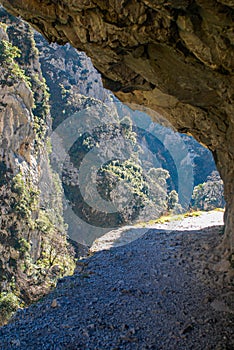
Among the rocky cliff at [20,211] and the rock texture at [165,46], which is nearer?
the rock texture at [165,46]

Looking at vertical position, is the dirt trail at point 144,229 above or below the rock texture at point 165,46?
below

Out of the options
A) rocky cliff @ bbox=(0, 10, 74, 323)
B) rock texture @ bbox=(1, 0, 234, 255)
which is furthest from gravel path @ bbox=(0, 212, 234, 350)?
rocky cliff @ bbox=(0, 10, 74, 323)

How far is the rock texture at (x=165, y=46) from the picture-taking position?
4.66 m

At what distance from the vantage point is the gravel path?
559cm

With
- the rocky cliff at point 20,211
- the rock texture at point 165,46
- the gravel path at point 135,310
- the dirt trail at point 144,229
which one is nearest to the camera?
the rock texture at point 165,46

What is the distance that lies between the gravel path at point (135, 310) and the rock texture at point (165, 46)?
1477 mm

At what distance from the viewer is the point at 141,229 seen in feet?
48.4

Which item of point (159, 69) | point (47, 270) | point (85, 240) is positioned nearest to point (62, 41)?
point (159, 69)

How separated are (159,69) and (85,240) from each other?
3786cm

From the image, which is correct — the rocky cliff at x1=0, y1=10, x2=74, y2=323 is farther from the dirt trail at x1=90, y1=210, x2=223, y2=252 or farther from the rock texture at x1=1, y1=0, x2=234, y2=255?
the rock texture at x1=1, y1=0, x2=234, y2=255

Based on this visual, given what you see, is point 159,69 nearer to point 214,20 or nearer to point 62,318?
point 214,20

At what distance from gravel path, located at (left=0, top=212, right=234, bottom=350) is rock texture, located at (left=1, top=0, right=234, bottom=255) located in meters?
1.48

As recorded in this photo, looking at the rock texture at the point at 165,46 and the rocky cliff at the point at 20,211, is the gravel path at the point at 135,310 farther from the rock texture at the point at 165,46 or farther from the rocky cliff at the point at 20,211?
the rocky cliff at the point at 20,211

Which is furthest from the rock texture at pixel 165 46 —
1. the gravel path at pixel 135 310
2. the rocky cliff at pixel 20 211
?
the rocky cliff at pixel 20 211
